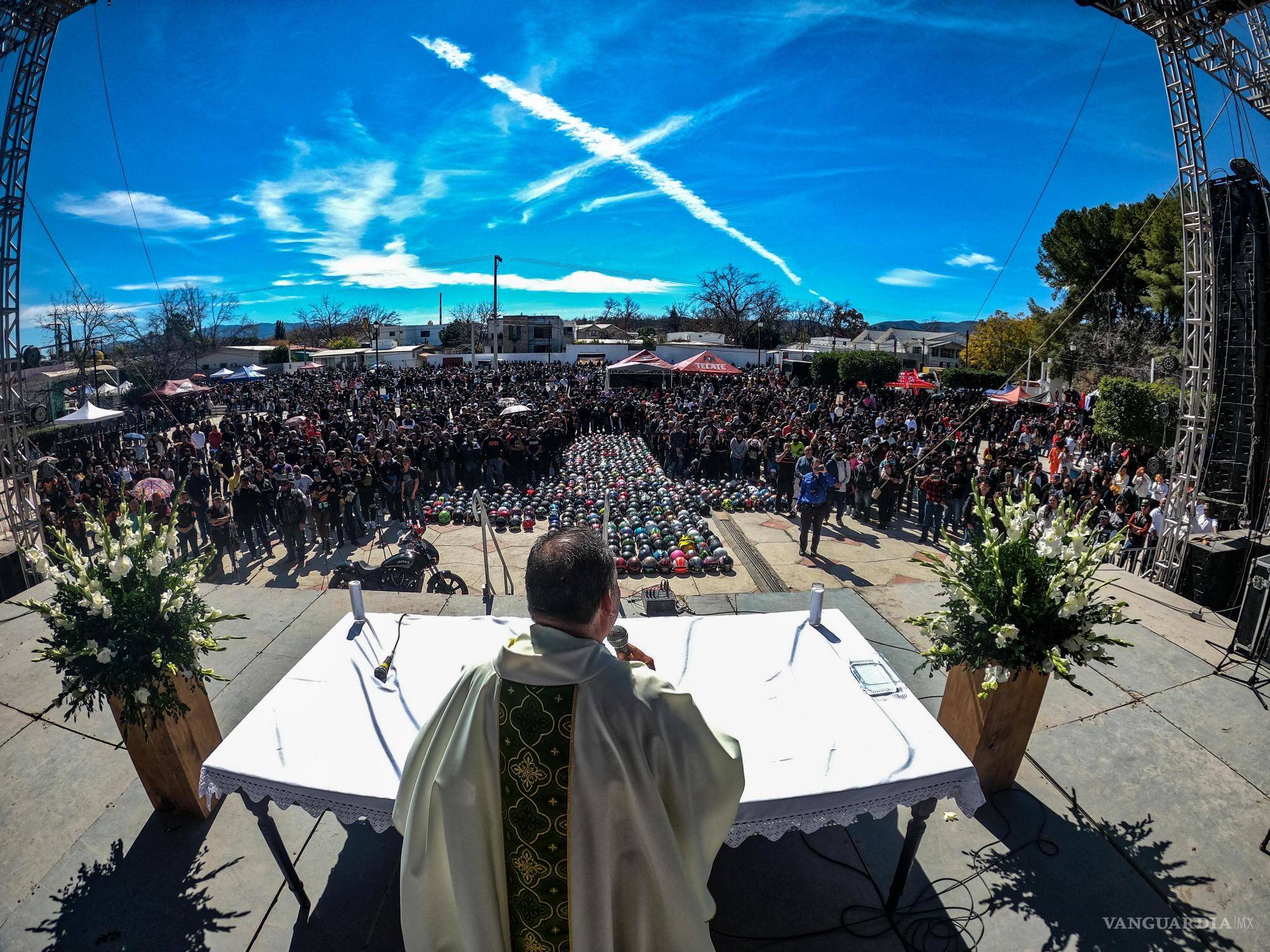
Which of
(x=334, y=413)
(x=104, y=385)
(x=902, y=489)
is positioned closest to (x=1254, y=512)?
(x=902, y=489)

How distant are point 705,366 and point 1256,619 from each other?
2133 cm

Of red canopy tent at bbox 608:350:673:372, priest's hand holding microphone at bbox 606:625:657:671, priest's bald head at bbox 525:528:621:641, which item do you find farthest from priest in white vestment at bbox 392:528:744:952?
red canopy tent at bbox 608:350:673:372

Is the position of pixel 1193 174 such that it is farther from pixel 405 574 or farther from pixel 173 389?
pixel 173 389

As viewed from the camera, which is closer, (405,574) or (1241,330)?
(405,574)

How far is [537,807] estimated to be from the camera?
1.89 metres

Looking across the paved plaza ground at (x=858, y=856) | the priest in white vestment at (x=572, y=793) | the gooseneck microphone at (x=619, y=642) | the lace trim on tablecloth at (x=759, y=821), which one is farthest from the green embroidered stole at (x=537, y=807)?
the paved plaza ground at (x=858, y=856)

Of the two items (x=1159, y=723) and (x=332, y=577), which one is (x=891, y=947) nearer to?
(x=1159, y=723)

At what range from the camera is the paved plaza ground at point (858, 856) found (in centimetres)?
307

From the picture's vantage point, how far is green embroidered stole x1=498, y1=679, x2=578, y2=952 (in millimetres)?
1832

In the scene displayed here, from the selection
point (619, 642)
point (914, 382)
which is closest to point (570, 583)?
point (619, 642)

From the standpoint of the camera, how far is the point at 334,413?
2333 centimetres

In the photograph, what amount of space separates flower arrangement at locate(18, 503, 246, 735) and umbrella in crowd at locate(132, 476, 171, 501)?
7045mm

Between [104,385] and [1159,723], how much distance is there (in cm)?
4443

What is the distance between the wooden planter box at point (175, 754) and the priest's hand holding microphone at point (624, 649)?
2.59 meters
